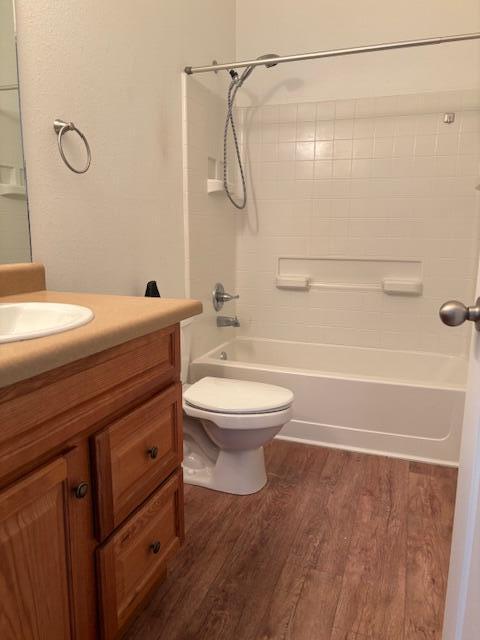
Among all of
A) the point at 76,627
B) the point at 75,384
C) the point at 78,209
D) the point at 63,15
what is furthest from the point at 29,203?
the point at 76,627

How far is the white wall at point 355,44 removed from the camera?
8.18 ft

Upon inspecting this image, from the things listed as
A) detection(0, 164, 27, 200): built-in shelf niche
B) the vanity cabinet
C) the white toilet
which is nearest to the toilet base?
the white toilet

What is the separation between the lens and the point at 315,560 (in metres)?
1.52

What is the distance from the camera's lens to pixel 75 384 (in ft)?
2.79

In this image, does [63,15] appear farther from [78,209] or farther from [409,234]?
[409,234]

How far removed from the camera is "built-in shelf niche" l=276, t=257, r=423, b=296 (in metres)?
2.75

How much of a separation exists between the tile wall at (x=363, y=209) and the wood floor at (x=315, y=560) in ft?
3.44

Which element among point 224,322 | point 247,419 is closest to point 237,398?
point 247,419

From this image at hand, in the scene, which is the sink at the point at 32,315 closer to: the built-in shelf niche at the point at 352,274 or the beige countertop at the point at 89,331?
the beige countertop at the point at 89,331

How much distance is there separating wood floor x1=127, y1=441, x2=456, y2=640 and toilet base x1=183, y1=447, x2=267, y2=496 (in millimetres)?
38

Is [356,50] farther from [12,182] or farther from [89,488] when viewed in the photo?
[89,488]

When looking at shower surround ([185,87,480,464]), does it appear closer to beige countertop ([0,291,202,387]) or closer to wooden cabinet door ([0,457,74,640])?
beige countertop ([0,291,202,387])

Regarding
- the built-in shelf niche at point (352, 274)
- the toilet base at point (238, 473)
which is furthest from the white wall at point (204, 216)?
the toilet base at point (238, 473)

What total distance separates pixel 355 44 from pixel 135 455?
2625 mm
